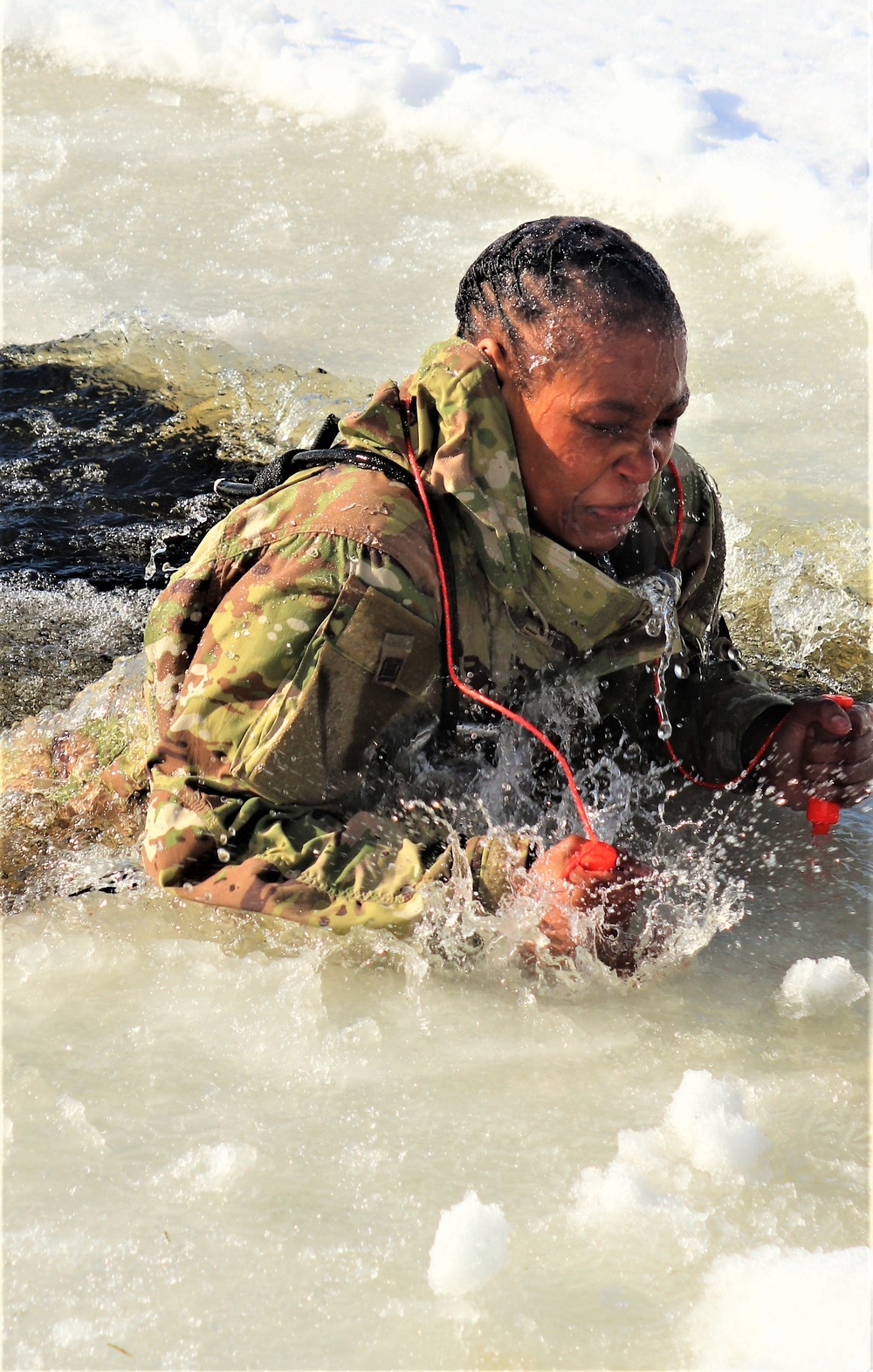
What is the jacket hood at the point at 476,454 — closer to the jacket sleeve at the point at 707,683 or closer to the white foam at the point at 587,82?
the jacket sleeve at the point at 707,683

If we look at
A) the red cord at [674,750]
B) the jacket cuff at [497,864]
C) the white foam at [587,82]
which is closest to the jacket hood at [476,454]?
the jacket cuff at [497,864]

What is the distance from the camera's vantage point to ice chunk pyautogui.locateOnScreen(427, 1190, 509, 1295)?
1688 mm

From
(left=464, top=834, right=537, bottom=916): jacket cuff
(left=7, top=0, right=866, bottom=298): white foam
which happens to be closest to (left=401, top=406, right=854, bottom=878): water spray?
(left=464, top=834, right=537, bottom=916): jacket cuff

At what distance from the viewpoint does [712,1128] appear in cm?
188

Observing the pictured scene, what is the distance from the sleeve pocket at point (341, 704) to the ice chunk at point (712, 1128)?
78 cm

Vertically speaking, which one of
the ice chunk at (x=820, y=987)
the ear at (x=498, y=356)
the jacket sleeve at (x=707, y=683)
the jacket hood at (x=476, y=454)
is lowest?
the ice chunk at (x=820, y=987)

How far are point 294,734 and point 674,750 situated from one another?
1063mm

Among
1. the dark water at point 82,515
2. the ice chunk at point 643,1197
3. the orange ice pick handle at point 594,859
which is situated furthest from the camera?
the dark water at point 82,515

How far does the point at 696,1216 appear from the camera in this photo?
1.78 m

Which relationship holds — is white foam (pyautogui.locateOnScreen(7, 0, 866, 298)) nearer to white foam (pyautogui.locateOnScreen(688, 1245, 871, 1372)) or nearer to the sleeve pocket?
the sleeve pocket

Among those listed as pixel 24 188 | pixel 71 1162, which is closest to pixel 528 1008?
pixel 71 1162

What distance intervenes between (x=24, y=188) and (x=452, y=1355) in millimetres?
6336

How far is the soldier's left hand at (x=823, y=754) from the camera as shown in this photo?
255 centimetres

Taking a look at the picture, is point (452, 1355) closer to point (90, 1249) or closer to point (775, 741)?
point (90, 1249)
